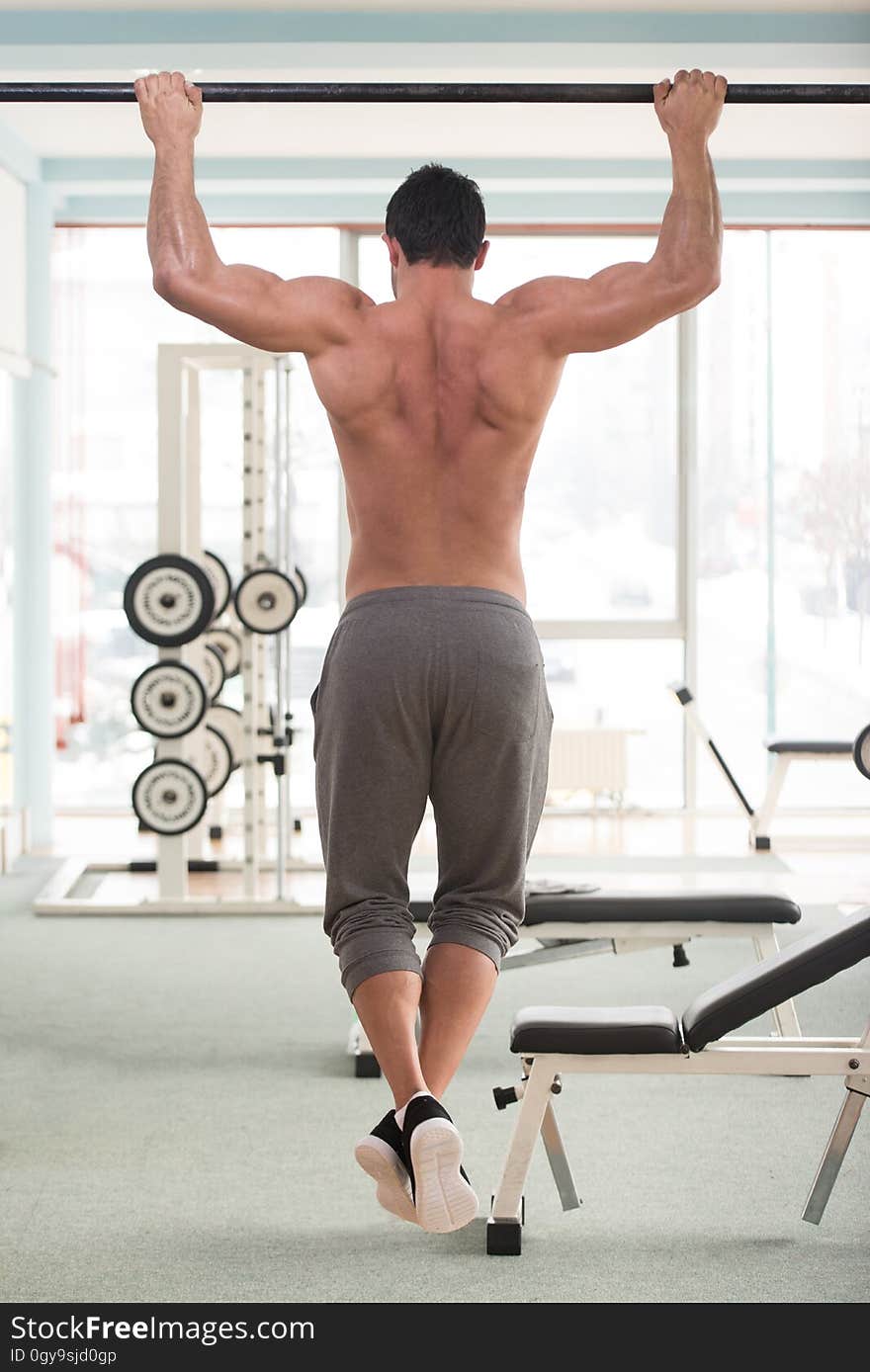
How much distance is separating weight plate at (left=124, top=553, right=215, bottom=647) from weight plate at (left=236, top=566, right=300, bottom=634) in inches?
6.3

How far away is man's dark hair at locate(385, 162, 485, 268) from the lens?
2000mm

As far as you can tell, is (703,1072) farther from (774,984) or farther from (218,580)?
(218,580)

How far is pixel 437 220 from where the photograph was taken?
2002mm

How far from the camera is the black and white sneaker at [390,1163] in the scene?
6.23 feet

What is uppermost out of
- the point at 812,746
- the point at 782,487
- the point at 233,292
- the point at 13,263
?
the point at 13,263

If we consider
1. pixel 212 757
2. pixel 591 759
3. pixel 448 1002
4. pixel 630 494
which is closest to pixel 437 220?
pixel 448 1002

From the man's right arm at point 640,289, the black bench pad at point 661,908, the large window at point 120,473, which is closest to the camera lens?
the man's right arm at point 640,289

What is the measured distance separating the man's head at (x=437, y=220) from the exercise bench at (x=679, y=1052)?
4.85 ft

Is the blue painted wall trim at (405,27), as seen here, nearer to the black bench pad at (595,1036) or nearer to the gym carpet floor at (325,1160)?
the gym carpet floor at (325,1160)

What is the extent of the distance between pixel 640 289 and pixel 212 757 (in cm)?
423

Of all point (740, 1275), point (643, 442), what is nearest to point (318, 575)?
point (643, 442)

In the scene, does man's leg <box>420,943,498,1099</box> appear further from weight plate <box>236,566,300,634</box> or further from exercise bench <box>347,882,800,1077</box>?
weight plate <box>236,566,300,634</box>

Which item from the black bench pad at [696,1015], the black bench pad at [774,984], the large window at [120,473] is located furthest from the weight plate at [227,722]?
the black bench pad at [774,984]

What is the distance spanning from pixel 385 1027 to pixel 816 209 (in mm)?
6770
